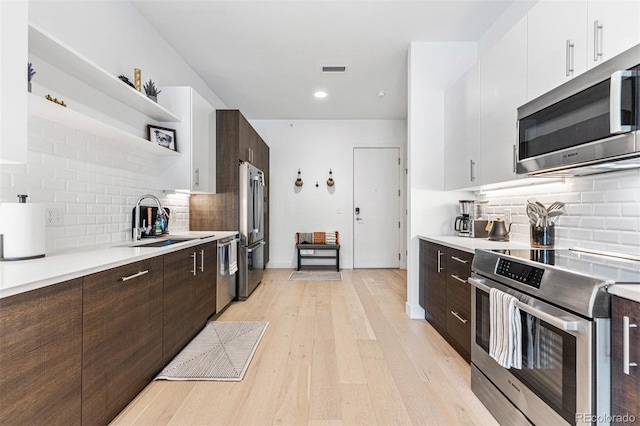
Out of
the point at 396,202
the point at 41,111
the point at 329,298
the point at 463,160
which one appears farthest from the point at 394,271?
the point at 41,111

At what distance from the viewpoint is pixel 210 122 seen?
12.0 ft

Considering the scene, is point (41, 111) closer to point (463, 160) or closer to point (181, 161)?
point (181, 161)

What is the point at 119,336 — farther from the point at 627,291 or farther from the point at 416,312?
the point at 416,312

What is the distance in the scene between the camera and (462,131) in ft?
9.62

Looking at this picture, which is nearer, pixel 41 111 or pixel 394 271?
pixel 41 111

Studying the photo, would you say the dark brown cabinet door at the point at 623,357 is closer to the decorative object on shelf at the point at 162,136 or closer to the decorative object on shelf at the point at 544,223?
the decorative object on shelf at the point at 544,223

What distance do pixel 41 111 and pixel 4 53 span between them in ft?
1.79

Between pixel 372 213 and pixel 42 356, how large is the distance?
5.36 m

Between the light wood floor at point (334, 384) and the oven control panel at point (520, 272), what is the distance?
0.76m

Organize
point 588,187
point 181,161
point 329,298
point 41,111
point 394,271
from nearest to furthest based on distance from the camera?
point 41,111, point 588,187, point 181,161, point 329,298, point 394,271

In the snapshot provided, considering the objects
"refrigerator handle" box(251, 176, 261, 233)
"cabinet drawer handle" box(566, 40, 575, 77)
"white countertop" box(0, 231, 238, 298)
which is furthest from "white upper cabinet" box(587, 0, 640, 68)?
"refrigerator handle" box(251, 176, 261, 233)

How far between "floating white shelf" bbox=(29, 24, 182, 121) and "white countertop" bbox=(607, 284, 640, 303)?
2462 millimetres

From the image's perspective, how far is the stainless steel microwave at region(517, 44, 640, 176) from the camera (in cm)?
132

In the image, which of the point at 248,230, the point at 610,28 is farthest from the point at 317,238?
the point at 610,28
